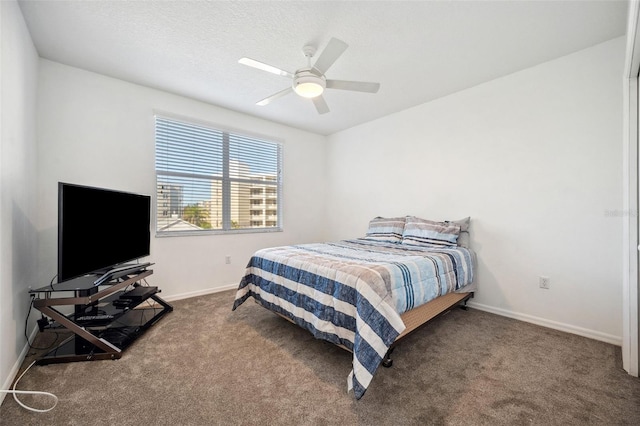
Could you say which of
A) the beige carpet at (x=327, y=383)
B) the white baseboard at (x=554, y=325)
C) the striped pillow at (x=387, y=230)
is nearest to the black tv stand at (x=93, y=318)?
the beige carpet at (x=327, y=383)

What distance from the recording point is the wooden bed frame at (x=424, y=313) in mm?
1908

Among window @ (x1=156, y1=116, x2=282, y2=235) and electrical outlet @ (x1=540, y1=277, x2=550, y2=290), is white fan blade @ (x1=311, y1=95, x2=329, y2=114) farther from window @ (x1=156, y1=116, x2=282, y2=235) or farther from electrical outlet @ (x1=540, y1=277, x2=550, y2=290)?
electrical outlet @ (x1=540, y1=277, x2=550, y2=290)

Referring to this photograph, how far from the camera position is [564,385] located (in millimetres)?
1651

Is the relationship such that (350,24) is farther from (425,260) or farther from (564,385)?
(564,385)

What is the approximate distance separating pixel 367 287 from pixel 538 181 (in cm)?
218

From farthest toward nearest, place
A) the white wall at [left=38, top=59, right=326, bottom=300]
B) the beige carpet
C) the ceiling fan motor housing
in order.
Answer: the white wall at [left=38, top=59, right=326, bottom=300] < the ceiling fan motor housing < the beige carpet

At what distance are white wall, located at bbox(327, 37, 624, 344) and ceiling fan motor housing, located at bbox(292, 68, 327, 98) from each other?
1644 mm

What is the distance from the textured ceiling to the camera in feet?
6.21

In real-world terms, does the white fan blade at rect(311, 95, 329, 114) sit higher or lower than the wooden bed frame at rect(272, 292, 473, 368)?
higher


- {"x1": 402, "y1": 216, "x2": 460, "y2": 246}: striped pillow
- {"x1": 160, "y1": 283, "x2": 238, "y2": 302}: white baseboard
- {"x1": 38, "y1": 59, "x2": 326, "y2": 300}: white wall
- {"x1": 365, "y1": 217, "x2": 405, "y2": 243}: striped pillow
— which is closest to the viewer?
{"x1": 38, "y1": 59, "x2": 326, "y2": 300}: white wall

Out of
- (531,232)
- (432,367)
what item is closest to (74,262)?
(432,367)

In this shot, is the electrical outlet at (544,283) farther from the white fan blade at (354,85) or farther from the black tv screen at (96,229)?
the black tv screen at (96,229)

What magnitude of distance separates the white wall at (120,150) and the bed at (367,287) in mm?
1132

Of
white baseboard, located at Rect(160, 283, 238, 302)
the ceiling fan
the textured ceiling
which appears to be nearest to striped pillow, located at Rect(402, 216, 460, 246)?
the textured ceiling
